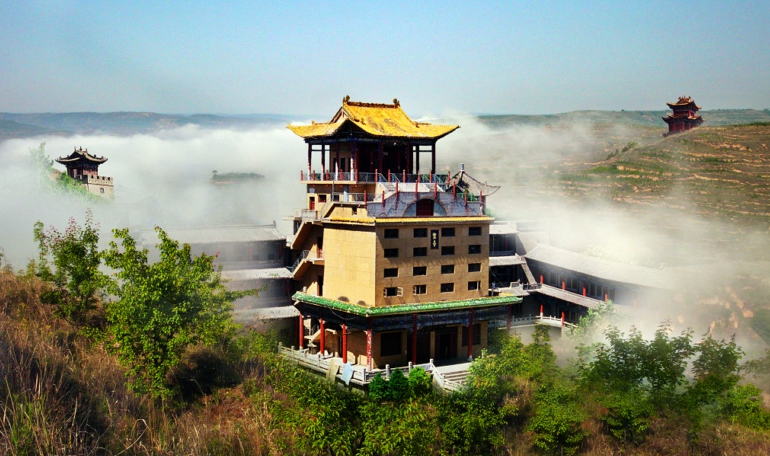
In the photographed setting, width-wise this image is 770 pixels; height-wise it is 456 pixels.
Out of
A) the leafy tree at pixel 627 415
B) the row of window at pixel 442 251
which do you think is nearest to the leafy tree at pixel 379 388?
the row of window at pixel 442 251

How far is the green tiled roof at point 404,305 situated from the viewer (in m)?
36.1

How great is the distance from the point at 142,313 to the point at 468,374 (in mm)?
16320

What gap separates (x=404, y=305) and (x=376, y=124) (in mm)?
11316

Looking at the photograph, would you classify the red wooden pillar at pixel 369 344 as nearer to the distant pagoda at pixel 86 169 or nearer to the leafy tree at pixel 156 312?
the leafy tree at pixel 156 312

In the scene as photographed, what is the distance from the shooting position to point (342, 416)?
25984mm

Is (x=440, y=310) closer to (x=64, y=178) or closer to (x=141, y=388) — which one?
(x=141, y=388)

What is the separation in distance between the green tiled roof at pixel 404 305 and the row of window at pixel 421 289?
81 centimetres

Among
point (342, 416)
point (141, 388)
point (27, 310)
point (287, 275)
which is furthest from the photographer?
point (287, 275)

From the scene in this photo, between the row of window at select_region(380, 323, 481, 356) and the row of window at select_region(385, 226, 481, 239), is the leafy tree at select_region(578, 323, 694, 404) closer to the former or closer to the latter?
the row of window at select_region(380, 323, 481, 356)

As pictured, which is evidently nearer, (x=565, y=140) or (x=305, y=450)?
(x=305, y=450)

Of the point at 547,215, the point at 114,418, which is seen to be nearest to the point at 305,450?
the point at 114,418

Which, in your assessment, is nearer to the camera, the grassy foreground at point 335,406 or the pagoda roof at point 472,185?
the grassy foreground at point 335,406

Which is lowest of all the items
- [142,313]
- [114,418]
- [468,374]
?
[468,374]

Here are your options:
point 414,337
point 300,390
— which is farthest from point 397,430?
point 414,337
